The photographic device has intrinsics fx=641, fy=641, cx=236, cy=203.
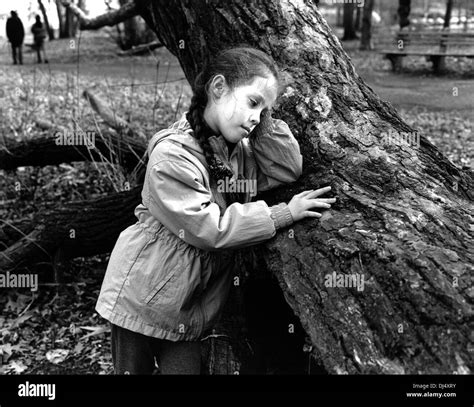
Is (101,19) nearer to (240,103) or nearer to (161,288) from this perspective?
(240,103)

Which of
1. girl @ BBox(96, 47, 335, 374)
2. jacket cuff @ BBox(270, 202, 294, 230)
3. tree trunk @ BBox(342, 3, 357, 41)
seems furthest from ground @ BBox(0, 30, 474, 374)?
tree trunk @ BBox(342, 3, 357, 41)

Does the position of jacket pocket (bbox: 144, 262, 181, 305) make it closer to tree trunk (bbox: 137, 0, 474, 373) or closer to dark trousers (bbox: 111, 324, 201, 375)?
dark trousers (bbox: 111, 324, 201, 375)

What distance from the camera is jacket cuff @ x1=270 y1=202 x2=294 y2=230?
2.41 m

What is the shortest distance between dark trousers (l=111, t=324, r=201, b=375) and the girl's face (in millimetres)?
880

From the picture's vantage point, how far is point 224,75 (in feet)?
7.80

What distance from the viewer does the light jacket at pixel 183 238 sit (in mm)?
2268

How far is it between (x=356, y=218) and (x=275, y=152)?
1.51ft

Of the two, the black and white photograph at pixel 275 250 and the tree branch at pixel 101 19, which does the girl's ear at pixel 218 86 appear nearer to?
the black and white photograph at pixel 275 250

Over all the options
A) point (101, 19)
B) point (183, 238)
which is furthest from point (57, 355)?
point (101, 19)

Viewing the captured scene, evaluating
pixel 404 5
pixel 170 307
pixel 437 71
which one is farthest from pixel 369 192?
pixel 404 5

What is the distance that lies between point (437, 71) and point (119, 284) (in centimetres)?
1246

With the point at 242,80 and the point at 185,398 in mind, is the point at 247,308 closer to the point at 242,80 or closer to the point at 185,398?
the point at 185,398

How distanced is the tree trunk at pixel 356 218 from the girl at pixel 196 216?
0.62 feet

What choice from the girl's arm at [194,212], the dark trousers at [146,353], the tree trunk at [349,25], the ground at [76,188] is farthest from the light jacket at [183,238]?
the tree trunk at [349,25]
